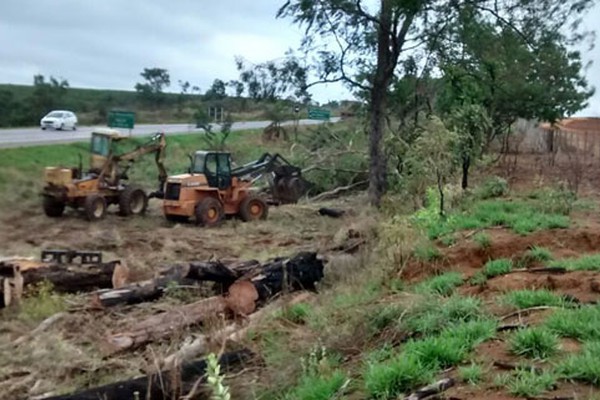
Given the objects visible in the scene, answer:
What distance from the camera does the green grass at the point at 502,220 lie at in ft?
30.0

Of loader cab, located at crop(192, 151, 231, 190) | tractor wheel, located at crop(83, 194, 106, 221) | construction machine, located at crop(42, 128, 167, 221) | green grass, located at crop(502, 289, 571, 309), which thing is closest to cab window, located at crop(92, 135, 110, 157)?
construction machine, located at crop(42, 128, 167, 221)

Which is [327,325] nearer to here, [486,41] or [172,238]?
[172,238]

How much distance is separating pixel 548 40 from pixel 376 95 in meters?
4.98

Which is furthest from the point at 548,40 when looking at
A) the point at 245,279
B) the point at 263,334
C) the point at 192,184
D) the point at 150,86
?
the point at 150,86

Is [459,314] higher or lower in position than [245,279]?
higher

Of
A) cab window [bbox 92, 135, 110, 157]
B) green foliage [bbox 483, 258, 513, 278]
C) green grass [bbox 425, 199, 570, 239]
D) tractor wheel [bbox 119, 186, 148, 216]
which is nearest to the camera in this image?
green foliage [bbox 483, 258, 513, 278]

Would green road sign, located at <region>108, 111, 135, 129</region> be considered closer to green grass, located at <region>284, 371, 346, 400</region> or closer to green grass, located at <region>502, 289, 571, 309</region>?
green grass, located at <region>502, 289, 571, 309</region>

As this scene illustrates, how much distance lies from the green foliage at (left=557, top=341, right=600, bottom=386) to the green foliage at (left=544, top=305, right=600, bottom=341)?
34 cm

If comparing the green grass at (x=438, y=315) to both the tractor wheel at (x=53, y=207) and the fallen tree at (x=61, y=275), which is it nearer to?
the fallen tree at (x=61, y=275)

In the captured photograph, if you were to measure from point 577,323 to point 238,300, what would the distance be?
Answer: 15.9 feet

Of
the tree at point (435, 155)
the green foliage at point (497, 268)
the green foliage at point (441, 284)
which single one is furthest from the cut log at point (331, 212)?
the green foliage at point (441, 284)

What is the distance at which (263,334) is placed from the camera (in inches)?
292

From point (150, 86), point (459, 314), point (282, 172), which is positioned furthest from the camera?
point (150, 86)

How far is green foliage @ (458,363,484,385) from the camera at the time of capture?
176 inches
